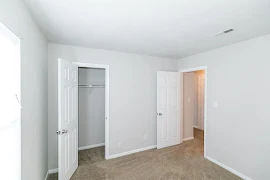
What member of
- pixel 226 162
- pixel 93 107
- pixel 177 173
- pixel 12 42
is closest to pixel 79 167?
pixel 93 107

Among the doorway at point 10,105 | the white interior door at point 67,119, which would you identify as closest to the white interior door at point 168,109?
the white interior door at point 67,119

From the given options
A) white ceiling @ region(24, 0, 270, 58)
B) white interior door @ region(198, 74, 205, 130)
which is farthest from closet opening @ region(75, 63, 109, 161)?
white interior door @ region(198, 74, 205, 130)

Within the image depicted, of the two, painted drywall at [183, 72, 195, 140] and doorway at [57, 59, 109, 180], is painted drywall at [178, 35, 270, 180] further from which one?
doorway at [57, 59, 109, 180]

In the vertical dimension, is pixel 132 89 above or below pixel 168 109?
above

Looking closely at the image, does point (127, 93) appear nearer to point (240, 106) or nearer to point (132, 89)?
point (132, 89)

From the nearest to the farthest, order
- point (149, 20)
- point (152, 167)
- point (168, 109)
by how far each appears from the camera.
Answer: point (149, 20) → point (152, 167) → point (168, 109)

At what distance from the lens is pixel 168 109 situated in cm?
364

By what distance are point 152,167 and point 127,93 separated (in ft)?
5.30

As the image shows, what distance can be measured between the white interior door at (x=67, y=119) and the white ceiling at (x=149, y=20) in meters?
0.59

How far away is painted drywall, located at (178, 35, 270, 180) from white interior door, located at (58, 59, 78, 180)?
280 centimetres

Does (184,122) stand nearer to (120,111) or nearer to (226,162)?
(226,162)

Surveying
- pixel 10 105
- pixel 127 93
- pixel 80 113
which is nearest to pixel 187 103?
pixel 127 93

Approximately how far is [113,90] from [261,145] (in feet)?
9.09

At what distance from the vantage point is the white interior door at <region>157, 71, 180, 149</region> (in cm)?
352
